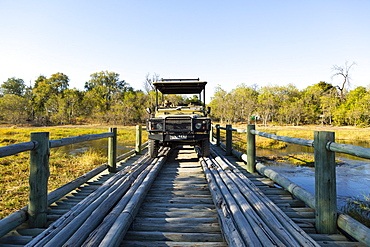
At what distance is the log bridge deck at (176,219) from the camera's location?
1.85 metres

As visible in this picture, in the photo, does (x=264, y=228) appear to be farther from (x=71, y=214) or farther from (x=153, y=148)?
(x=153, y=148)

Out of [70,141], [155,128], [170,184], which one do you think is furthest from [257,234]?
[155,128]

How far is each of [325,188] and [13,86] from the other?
7712cm

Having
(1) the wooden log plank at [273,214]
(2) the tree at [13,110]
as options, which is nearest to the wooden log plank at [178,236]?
(1) the wooden log plank at [273,214]

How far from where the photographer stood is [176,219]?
2.43m

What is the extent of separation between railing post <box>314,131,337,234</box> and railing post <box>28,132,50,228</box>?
3.02m

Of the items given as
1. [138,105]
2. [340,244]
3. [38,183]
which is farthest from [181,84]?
[138,105]

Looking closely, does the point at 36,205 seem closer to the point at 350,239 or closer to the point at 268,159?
the point at 350,239

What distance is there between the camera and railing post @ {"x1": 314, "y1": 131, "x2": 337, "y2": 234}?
2.08 m

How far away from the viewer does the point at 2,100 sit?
3844 cm

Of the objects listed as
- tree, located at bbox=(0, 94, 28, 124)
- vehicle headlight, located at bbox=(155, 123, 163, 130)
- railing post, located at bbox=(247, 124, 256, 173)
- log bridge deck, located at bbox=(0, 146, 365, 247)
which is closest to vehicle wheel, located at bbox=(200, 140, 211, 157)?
vehicle headlight, located at bbox=(155, 123, 163, 130)

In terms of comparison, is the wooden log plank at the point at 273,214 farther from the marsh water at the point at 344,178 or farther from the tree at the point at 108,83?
the tree at the point at 108,83

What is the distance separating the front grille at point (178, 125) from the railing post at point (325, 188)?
141 inches

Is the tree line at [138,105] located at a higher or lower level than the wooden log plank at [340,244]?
higher
